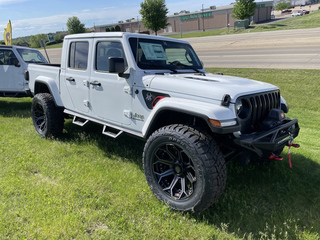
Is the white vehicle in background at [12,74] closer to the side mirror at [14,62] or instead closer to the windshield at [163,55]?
→ the side mirror at [14,62]

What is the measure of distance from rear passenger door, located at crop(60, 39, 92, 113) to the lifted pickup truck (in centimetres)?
2

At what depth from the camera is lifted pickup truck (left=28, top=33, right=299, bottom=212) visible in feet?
8.79

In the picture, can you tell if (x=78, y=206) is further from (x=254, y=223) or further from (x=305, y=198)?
(x=305, y=198)

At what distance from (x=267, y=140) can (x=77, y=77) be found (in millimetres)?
3144

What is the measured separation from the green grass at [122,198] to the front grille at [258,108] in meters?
0.92

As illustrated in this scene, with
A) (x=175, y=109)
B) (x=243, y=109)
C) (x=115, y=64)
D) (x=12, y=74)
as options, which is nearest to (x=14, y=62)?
(x=12, y=74)

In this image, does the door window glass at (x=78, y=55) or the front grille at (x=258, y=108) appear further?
the door window glass at (x=78, y=55)

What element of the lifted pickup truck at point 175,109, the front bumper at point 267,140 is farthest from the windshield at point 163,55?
the front bumper at point 267,140

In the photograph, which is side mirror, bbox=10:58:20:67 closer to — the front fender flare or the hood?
the hood

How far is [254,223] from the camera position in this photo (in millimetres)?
2852

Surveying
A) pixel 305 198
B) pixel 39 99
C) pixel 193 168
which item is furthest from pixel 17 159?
pixel 305 198

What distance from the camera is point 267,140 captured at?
2729 mm

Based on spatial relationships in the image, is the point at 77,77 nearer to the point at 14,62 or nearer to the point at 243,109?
the point at 243,109

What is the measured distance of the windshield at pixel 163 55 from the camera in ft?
11.9
